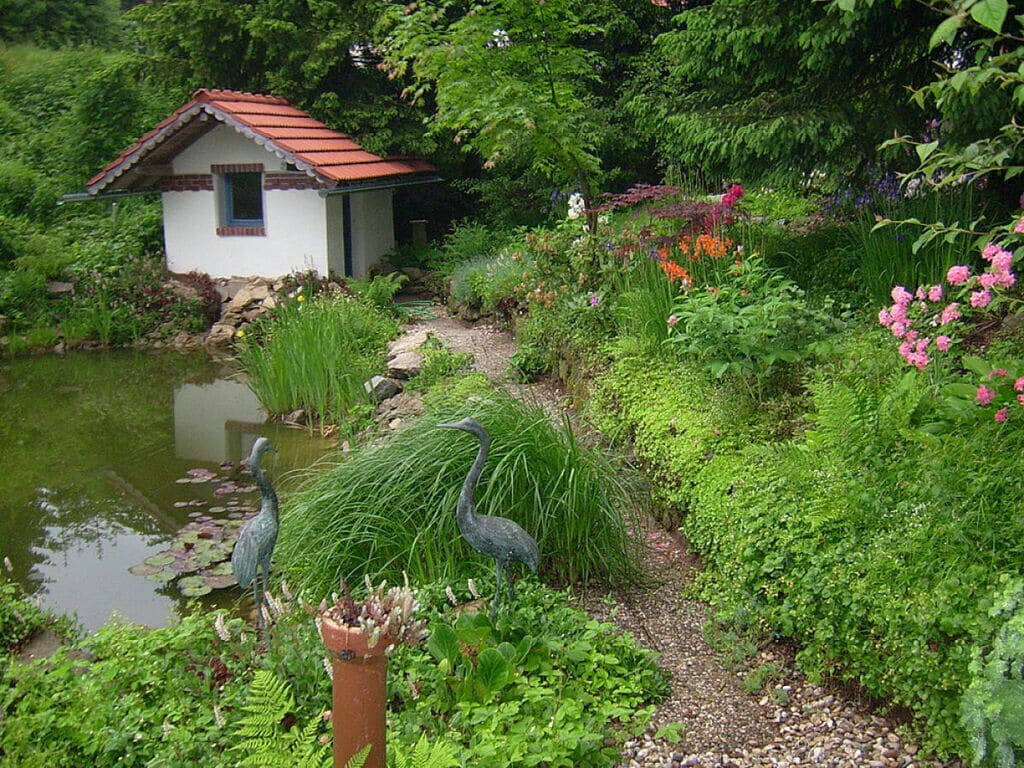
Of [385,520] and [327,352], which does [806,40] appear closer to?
[385,520]

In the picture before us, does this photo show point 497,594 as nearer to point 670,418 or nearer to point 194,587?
point 670,418

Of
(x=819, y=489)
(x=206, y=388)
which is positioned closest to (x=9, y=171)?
(x=206, y=388)

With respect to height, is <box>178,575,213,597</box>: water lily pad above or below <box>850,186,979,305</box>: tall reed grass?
below

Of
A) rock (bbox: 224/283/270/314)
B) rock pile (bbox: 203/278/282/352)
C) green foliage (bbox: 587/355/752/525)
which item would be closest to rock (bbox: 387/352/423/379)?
green foliage (bbox: 587/355/752/525)

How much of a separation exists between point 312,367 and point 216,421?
1506mm

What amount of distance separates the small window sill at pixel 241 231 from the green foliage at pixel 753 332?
976 cm

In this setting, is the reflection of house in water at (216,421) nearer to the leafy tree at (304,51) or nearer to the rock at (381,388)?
the rock at (381,388)

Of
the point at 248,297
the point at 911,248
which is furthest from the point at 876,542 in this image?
the point at 248,297

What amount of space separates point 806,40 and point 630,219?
355 cm

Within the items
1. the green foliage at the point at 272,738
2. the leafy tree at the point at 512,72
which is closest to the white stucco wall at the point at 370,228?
the leafy tree at the point at 512,72

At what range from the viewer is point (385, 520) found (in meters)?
4.46

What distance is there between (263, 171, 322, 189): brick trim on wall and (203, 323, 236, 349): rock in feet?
7.38

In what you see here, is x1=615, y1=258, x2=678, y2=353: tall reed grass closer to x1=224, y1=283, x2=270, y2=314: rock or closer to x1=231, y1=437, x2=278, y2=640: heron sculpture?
x1=231, y1=437, x2=278, y2=640: heron sculpture

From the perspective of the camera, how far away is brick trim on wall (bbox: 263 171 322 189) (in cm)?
1326
